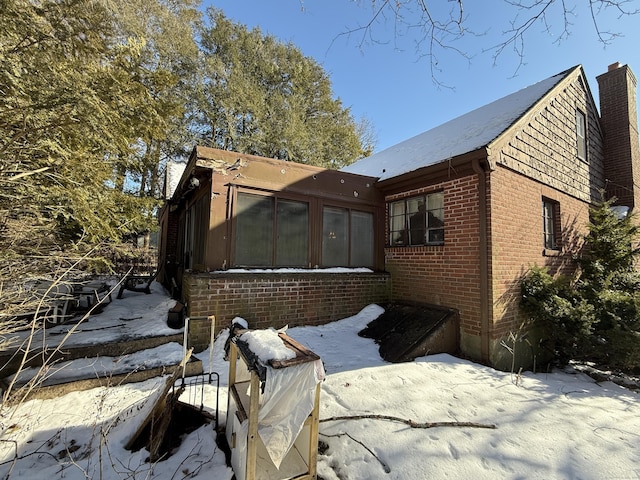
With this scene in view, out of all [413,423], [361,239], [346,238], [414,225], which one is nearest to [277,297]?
[346,238]

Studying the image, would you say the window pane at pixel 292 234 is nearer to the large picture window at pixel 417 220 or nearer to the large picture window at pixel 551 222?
the large picture window at pixel 417 220

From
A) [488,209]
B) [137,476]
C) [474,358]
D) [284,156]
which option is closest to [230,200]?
[137,476]

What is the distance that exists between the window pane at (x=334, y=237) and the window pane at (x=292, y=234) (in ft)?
1.58

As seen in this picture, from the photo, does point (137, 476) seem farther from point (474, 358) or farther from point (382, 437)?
point (474, 358)

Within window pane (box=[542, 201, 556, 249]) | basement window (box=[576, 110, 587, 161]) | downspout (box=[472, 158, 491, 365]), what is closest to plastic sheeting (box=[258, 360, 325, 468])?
downspout (box=[472, 158, 491, 365])

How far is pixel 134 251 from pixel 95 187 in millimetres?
1563

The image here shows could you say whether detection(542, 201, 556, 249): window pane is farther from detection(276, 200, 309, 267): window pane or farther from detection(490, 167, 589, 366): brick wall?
detection(276, 200, 309, 267): window pane

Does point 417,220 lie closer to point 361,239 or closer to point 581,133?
point 361,239

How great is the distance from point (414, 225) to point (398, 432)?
460cm

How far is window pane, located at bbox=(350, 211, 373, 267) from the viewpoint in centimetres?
692

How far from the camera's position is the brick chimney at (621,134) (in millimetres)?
9016

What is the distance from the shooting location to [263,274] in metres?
5.53

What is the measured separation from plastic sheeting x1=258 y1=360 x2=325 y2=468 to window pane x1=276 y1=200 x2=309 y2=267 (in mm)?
3932

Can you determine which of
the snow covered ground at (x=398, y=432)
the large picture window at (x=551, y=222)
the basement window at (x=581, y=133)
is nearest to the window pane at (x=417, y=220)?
the snow covered ground at (x=398, y=432)
